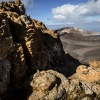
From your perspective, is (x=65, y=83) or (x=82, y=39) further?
(x=82, y=39)

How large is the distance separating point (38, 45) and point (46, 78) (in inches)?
186

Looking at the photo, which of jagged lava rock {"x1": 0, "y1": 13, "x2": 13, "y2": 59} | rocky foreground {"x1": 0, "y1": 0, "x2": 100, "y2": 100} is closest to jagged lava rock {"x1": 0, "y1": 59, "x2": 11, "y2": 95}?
rocky foreground {"x1": 0, "y1": 0, "x2": 100, "y2": 100}

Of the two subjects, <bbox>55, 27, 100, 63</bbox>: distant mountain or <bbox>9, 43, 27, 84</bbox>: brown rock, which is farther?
<bbox>55, 27, 100, 63</bbox>: distant mountain

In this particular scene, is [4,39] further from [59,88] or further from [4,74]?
[59,88]

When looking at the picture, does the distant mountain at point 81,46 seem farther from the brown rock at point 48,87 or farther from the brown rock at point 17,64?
the brown rock at point 17,64

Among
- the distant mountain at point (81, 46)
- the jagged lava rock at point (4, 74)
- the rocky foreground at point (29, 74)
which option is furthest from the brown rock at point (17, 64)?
the distant mountain at point (81, 46)

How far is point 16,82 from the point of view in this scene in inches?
749

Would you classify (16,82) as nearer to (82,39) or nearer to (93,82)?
(93,82)

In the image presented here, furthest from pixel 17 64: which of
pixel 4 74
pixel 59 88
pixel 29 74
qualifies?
pixel 59 88

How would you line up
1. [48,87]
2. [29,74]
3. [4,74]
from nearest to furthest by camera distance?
[4,74] < [48,87] < [29,74]

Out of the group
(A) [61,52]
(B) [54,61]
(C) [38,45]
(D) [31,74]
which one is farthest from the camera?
(A) [61,52]

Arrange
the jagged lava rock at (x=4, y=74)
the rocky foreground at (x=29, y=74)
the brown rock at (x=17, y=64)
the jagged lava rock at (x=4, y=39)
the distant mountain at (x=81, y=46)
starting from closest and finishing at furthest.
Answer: the jagged lava rock at (x=4, y=74)
the jagged lava rock at (x=4, y=39)
the rocky foreground at (x=29, y=74)
the brown rock at (x=17, y=64)
the distant mountain at (x=81, y=46)

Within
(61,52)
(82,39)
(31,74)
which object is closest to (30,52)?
(31,74)

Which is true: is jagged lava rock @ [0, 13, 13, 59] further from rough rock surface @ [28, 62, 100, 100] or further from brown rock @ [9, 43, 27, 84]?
rough rock surface @ [28, 62, 100, 100]
